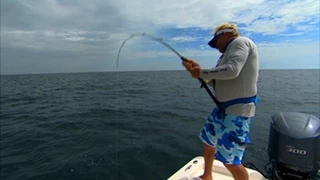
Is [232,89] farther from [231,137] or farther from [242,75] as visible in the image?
[231,137]

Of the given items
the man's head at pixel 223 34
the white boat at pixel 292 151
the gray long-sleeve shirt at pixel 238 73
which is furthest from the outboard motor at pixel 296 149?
the man's head at pixel 223 34

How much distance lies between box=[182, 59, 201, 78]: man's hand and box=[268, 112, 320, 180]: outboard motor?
1.40m

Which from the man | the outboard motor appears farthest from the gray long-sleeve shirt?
the outboard motor

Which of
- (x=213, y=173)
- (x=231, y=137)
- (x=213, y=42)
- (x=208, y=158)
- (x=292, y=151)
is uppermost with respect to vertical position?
(x=213, y=42)

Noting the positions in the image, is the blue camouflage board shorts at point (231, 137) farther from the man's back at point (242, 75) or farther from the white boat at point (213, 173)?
the white boat at point (213, 173)

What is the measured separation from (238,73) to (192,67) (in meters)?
0.48

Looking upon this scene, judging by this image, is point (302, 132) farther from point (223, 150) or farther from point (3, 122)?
point (3, 122)

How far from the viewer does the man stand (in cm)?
204

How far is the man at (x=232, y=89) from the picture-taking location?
2045mm

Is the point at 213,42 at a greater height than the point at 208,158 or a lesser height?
greater

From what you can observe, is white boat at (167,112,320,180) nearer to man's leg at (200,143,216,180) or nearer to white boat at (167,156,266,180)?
white boat at (167,156,266,180)

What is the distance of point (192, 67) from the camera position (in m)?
2.33

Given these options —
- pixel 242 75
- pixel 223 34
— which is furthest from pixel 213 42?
pixel 242 75

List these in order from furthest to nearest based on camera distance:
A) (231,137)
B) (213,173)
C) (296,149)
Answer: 1. (213,173)
2. (296,149)
3. (231,137)
